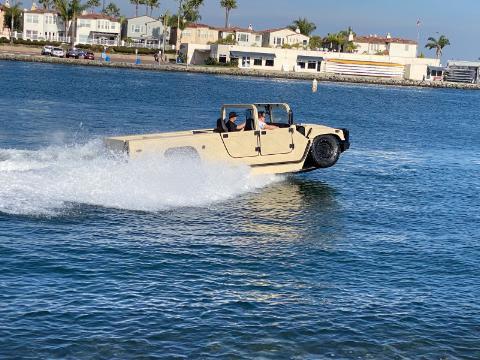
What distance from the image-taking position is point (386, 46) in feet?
568

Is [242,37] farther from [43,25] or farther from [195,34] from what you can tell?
[43,25]

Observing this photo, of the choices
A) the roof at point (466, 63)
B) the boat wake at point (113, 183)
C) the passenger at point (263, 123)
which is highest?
the roof at point (466, 63)

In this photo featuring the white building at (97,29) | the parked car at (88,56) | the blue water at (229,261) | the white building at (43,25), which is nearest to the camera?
the blue water at (229,261)

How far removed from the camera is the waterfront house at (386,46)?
17200cm

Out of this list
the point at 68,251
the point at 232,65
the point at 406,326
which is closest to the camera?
the point at 406,326

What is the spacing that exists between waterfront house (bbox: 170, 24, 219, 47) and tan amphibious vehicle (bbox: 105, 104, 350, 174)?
14171 cm

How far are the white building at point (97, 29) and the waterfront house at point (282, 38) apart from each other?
95.7 feet

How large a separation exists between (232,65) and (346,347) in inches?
5599


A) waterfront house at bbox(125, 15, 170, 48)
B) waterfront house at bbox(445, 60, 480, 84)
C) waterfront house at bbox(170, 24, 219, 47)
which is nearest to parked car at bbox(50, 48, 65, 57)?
waterfront house at bbox(125, 15, 170, 48)

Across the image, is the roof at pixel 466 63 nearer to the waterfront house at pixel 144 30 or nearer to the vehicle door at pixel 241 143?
the waterfront house at pixel 144 30

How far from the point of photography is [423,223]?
71.1ft

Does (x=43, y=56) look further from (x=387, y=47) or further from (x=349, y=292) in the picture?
(x=349, y=292)

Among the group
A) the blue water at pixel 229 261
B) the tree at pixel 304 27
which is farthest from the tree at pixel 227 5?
the blue water at pixel 229 261

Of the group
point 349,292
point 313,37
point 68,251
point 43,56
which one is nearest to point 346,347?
point 349,292
